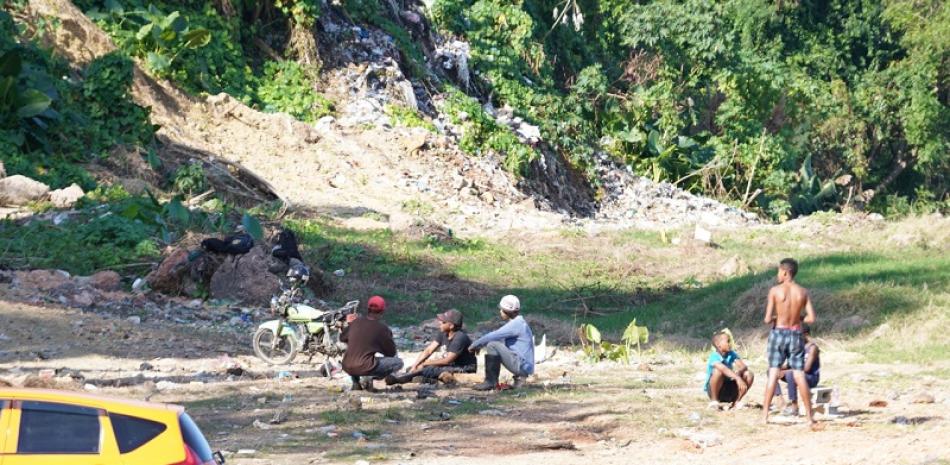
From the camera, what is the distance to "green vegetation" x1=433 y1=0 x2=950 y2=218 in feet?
122

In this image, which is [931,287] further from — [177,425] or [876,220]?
[177,425]

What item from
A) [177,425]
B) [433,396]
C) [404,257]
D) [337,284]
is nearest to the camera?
[177,425]

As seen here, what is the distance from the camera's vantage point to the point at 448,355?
14.1 m

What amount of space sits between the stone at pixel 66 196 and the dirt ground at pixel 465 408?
568 cm

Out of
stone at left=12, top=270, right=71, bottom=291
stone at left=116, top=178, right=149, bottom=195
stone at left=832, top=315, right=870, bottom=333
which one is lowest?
stone at left=832, top=315, right=870, bottom=333

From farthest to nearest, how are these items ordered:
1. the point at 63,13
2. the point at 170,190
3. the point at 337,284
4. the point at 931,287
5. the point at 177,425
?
the point at 63,13 → the point at 170,190 → the point at 337,284 → the point at 931,287 → the point at 177,425

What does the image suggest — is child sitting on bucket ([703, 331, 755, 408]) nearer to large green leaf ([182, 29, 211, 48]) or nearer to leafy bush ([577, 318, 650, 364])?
leafy bush ([577, 318, 650, 364])

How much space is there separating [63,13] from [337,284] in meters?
10.1

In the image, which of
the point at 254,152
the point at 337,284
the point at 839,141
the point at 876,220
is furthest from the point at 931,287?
the point at 839,141

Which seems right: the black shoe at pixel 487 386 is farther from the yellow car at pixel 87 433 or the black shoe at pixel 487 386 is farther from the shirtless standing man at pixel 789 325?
the yellow car at pixel 87 433

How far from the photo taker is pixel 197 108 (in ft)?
96.8

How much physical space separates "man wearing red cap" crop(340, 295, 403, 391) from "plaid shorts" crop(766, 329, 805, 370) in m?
3.51

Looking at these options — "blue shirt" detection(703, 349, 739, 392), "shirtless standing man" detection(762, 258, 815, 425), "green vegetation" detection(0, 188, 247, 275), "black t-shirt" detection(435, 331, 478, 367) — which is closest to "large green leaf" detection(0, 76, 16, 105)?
"green vegetation" detection(0, 188, 247, 275)

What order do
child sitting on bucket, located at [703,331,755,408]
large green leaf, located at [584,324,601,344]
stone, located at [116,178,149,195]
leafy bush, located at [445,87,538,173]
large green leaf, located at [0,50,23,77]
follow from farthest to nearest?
leafy bush, located at [445,87,538,173] < stone, located at [116,178,149,195] < large green leaf, located at [0,50,23,77] < large green leaf, located at [584,324,601,344] < child sitting on bucket, located at [703,331,755,408]
